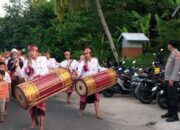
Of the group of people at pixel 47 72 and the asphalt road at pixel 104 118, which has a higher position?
the group of people at pixel 47 72

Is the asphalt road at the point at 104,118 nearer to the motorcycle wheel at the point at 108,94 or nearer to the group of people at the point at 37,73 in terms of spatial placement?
the group of people at the point at 37,73

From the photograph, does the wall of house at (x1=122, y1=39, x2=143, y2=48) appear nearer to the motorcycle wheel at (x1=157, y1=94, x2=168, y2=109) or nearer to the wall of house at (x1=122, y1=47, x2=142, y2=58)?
the wall of house at (x1=122, y1=47, x2=142, y2=58)

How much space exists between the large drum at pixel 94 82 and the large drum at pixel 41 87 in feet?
2.62

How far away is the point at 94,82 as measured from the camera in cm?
1027

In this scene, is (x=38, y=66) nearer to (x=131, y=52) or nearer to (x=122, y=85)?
(x=122, y=85)

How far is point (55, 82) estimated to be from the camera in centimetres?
909

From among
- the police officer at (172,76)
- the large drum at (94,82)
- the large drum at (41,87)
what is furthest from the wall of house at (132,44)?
the large drum at (41,87)

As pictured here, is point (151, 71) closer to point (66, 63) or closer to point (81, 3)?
point (66, 63)

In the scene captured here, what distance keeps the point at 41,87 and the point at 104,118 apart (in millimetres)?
2470

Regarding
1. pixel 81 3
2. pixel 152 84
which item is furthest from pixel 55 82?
pixel 81 3

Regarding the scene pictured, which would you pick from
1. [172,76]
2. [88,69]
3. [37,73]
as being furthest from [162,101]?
[37,73]

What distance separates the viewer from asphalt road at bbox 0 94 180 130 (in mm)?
9641

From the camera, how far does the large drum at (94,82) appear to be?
1015 centimetres

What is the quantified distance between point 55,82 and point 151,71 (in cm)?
516
